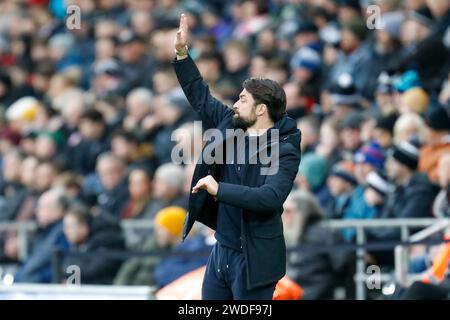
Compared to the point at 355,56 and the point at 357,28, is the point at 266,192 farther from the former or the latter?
the point at 357,28

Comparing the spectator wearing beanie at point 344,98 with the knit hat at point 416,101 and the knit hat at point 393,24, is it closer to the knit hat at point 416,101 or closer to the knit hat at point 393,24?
the knit hat at point 393,24

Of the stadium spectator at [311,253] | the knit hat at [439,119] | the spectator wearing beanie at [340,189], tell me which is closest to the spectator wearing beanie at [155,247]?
the stadium spectator at [311,253]

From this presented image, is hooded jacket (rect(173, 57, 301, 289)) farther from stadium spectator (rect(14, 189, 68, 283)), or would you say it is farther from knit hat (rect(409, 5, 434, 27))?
knit hat (rect(409, 5, 434, 27))

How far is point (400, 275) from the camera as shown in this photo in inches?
432

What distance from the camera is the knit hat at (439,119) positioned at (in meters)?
12.0

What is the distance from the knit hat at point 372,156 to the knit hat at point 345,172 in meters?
0.17

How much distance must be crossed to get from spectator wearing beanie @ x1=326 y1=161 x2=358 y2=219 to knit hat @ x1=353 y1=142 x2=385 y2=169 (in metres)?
0.20

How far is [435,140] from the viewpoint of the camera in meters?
12.0

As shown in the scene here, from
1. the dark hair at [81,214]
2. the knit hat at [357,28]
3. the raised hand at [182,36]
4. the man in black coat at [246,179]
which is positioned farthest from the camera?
the knit hat at [357,28]

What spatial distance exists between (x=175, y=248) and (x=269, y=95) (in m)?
4.56

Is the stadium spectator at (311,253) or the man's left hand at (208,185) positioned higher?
the stadium spectator at (311,253)

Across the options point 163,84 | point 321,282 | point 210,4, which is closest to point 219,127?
point 321,282

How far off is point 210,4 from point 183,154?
455cm

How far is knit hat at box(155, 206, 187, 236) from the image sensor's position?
40.4 ft
